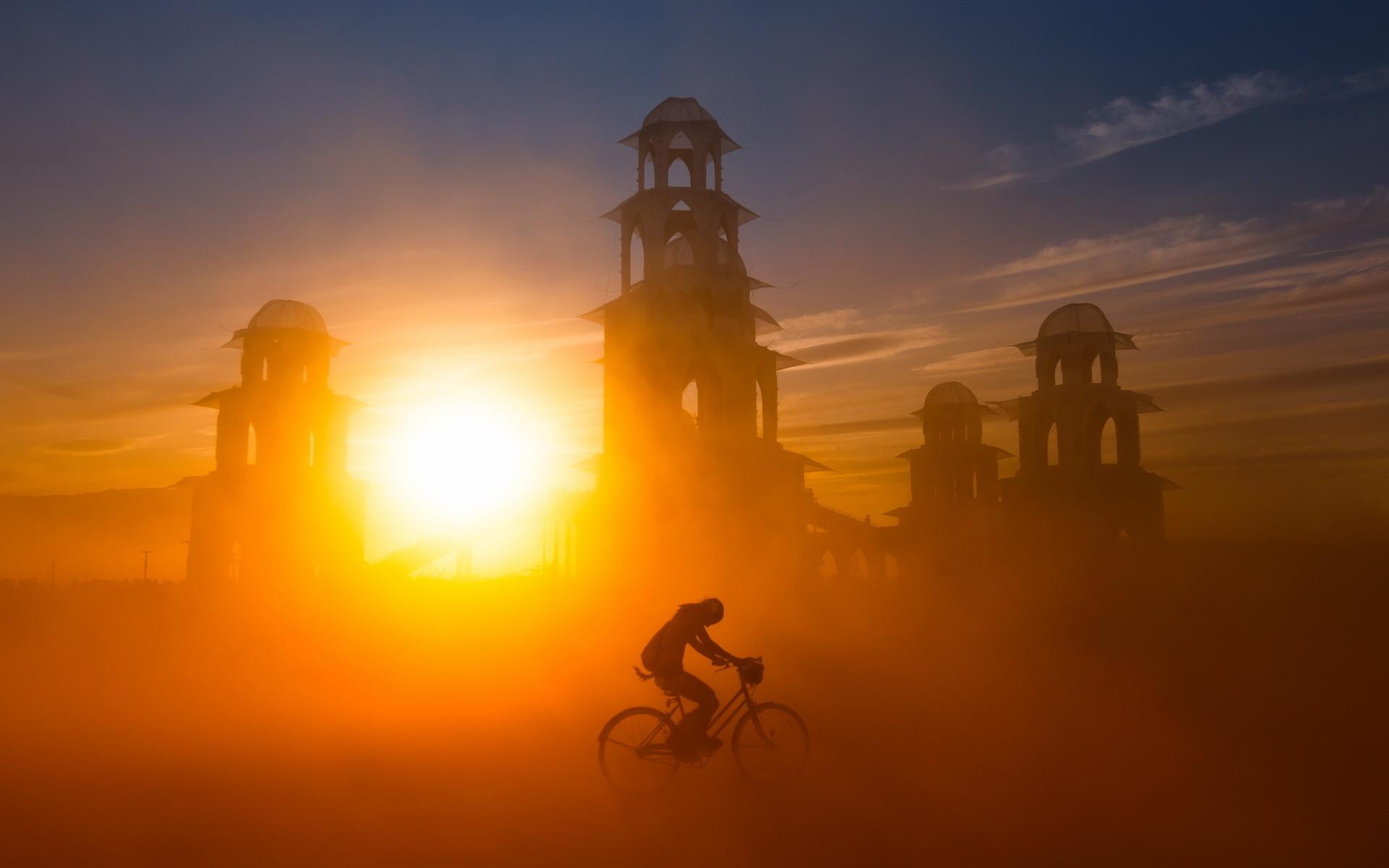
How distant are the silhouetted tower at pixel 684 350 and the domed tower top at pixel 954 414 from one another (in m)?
13.2

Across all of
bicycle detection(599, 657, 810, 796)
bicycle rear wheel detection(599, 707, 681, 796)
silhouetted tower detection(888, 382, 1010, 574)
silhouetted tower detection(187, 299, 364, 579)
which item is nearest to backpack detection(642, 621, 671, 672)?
bicycle detection(599, 657, 810, 796)

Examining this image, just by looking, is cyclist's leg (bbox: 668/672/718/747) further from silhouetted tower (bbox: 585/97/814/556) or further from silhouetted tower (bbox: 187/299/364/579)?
silhouetted tower (bbox: 187/299/364/579)

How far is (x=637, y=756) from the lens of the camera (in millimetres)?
9898

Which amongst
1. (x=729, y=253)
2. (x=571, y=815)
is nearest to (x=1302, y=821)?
(x=571, y=815)

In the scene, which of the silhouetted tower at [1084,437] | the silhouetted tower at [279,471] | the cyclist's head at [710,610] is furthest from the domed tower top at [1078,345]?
the cyclist's head at [710,610]

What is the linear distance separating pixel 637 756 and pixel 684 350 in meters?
22.7

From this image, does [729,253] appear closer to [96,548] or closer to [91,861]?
[91,861]

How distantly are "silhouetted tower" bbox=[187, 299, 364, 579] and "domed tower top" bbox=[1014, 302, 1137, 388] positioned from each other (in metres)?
26.9

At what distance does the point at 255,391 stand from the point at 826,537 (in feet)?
73.0

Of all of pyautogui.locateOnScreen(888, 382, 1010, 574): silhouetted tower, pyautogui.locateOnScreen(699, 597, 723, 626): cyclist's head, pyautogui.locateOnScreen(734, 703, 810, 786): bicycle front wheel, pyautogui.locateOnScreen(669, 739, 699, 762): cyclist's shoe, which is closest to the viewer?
pyautogui.locateOnScreen(669, 739, 699, 762): cyclist's shoe

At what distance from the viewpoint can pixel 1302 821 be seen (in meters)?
9.52

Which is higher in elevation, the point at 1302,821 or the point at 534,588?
the point at 534,588

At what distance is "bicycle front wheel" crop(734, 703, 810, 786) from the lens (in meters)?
10.2

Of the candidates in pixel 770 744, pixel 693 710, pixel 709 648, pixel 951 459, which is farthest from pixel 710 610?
pixel 951 459
